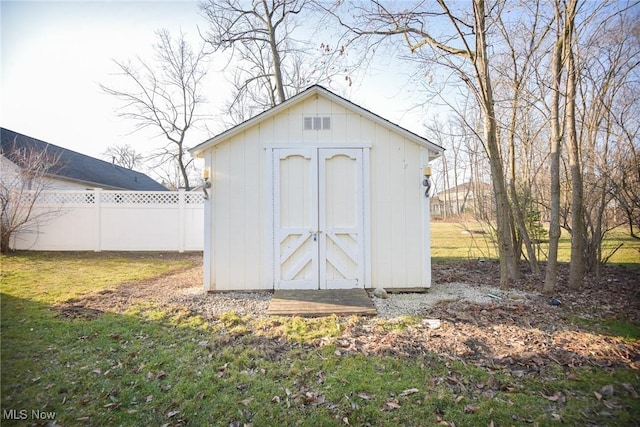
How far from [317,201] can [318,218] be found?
0.33 m

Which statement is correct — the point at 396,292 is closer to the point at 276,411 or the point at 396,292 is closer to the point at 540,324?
the point at 540,324

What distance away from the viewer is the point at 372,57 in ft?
22.7

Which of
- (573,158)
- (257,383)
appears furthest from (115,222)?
(573,158)

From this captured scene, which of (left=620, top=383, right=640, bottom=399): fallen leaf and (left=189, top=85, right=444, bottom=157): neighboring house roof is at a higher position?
(left=189, top=85, right=444, bottom=157): neighboring house roof

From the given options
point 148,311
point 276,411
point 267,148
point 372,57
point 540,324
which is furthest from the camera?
point 372,57

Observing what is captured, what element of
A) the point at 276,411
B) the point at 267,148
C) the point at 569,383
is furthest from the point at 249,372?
the point at 267,148

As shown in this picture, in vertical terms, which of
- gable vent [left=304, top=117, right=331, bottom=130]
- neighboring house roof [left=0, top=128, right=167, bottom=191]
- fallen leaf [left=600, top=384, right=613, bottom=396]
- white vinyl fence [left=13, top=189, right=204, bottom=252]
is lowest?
fallen leaf [left=600, top=384, right=613, bottom=396]

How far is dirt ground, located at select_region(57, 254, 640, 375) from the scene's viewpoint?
3123mm

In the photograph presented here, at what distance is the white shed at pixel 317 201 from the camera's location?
5449mm

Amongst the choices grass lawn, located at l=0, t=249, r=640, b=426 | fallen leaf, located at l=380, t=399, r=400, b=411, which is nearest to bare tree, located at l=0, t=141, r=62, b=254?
grass lawn, located at l=0, t=249, r=640, b=426

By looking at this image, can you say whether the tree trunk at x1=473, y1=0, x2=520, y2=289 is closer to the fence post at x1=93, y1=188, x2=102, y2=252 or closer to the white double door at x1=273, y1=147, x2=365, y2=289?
the white double door at x1=273, y1=147, x2=365, y2=289

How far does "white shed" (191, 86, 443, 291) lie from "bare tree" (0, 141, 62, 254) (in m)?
8.64

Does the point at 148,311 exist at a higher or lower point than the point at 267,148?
lower

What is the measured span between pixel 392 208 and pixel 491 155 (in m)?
2.31
